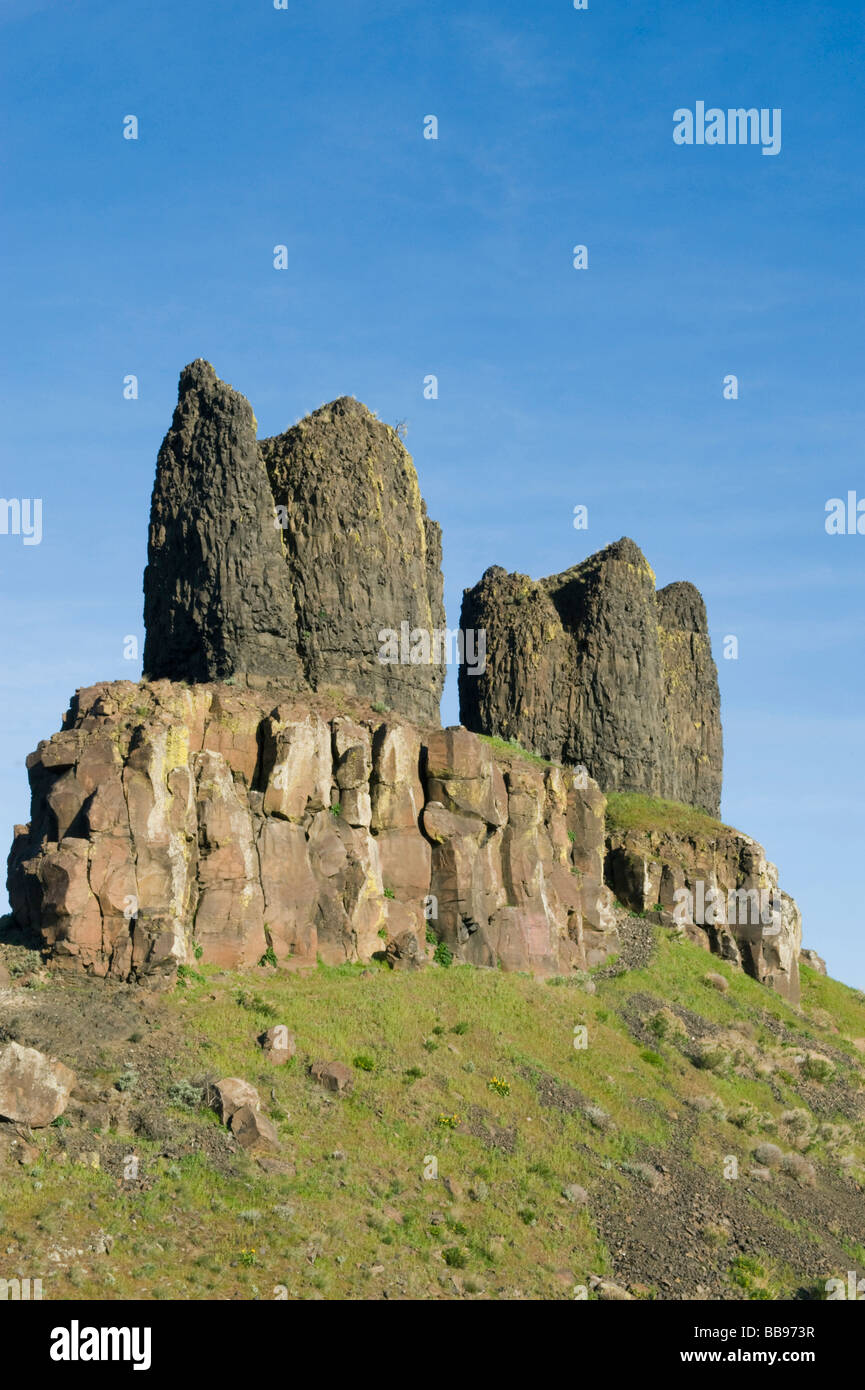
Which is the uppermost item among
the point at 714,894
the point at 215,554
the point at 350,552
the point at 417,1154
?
the point at 350,552

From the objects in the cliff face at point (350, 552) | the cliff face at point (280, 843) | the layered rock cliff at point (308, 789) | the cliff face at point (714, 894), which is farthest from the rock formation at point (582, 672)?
the cliff face at point (350, 552)

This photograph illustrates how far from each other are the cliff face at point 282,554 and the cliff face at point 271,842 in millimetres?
3436

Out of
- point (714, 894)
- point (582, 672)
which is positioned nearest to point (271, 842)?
point (714, 894)

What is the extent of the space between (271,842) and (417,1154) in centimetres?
1399

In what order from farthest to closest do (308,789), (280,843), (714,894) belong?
1. (714,894)
2. (308,789)
3. (280,843)

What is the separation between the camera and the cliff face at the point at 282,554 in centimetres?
6588

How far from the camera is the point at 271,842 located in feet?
187

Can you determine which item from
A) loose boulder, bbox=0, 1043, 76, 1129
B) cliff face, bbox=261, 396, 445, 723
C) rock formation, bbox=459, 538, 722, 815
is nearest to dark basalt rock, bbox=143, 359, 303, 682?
cliff face, bbox=261, 396, 445, 723

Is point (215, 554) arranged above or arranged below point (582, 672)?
below

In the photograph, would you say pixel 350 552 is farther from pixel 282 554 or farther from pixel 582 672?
pixel 582 672

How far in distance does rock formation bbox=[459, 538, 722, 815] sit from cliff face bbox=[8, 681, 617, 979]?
76.4 ft

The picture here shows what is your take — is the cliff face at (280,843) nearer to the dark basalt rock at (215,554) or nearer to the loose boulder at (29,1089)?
the dark basalt rock at (215,554)

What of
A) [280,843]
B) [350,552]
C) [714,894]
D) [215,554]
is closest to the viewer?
[280,843]
